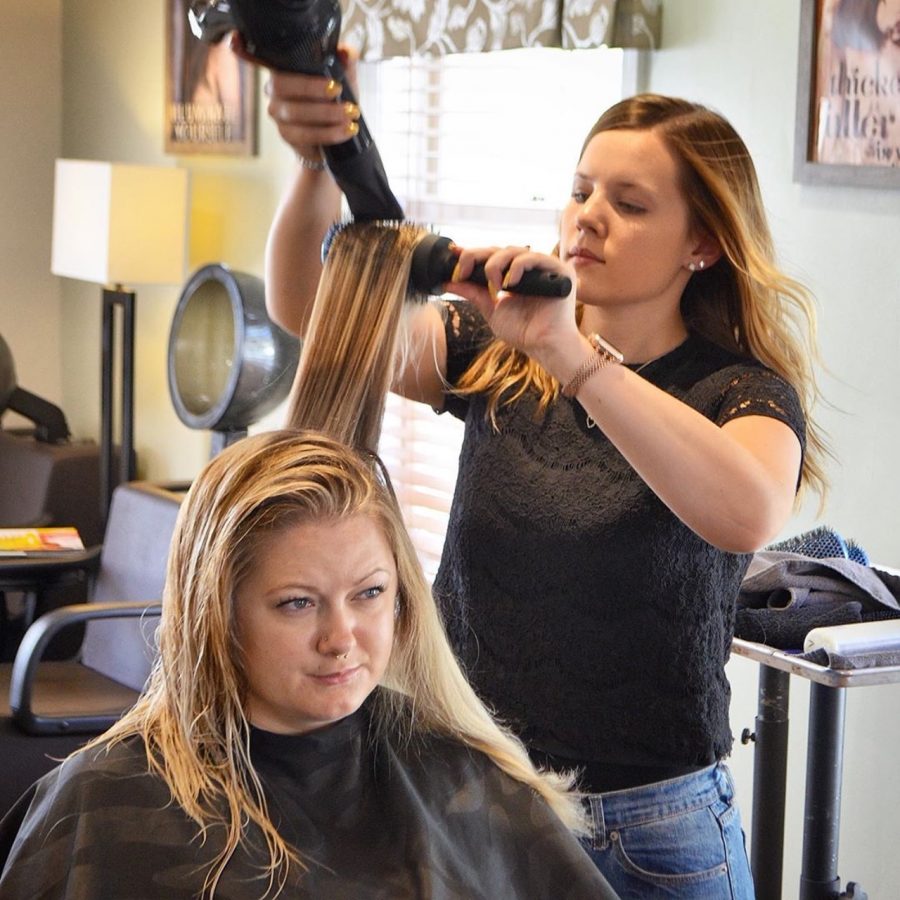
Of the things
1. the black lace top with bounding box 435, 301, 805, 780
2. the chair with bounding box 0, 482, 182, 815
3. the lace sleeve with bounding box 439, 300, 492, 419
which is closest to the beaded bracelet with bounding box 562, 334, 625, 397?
the black lace top with bounding box 435, 301, 805, 780

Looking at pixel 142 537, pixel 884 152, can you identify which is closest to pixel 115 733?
pixel 884 152

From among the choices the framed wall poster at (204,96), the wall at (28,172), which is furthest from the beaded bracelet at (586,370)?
the wall at (28,172)

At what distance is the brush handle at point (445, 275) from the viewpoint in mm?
1283

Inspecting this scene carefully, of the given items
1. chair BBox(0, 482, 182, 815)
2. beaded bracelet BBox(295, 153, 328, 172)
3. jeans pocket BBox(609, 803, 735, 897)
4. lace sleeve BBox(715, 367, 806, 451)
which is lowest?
chair BBox(0, 482, 182, 815)

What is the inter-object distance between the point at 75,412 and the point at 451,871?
395 centimetres

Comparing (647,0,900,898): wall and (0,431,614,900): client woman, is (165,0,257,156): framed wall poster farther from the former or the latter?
(0,431,614,900): client woman

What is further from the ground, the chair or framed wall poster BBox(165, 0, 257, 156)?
framed wall poster BBox(165, 0, 257, 156)

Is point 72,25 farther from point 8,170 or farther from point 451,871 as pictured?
point 451,871

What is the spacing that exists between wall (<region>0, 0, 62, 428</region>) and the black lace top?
371 cm

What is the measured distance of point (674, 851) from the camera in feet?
4.77

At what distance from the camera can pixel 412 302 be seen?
1374mm

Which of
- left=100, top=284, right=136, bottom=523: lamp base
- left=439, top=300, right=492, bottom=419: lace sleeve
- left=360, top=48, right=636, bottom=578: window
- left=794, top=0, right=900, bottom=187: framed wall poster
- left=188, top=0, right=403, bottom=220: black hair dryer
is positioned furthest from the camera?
left=100, top=284, right=136, bottom=523: lamp base

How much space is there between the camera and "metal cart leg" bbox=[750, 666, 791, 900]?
2135mm

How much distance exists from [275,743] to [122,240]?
2877mm
